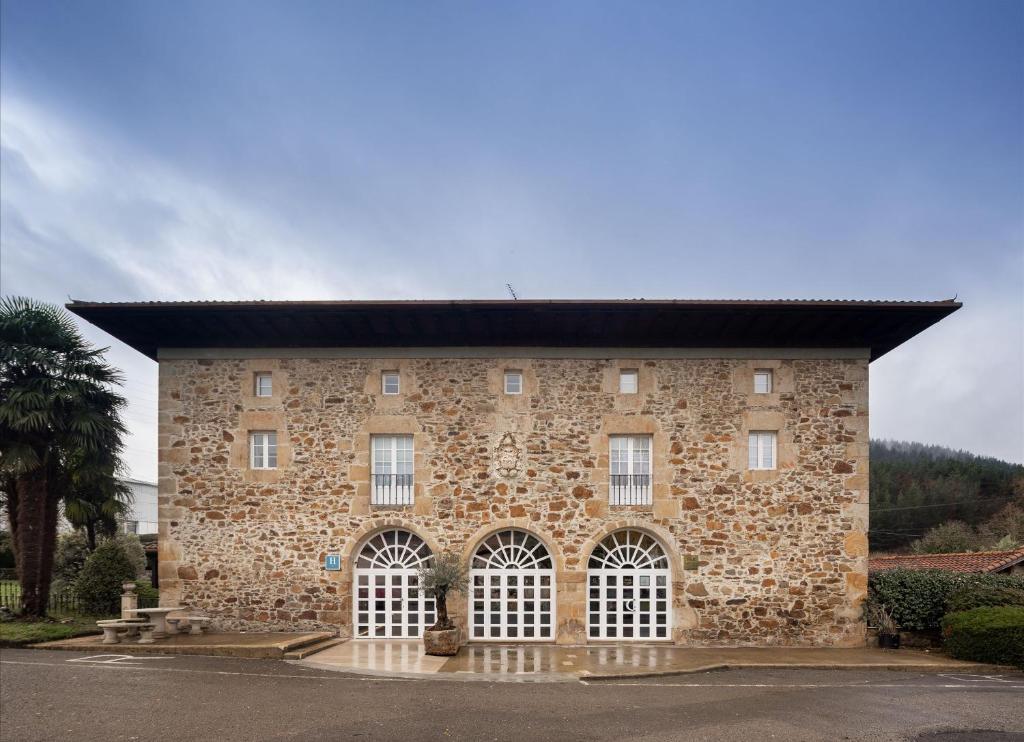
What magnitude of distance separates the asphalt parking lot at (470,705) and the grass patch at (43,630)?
5.03 feet

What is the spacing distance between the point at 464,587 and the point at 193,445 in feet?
21.9

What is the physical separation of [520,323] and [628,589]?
19.9ft

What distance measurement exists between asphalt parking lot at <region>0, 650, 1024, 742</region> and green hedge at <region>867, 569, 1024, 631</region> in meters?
2.56

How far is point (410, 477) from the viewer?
15656mm

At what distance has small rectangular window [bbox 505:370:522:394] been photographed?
1584 centimetres

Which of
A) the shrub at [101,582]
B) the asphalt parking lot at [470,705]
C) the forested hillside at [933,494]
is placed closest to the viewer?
the asphalt parking lot at [470,705]

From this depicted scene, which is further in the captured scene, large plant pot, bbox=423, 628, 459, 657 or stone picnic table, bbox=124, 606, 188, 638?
stone picnic table, bbox=124, 606, 188, 638

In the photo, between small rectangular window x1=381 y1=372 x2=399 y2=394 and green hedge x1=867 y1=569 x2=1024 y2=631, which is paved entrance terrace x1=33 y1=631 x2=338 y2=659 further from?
green hedge x1=867 y1=569 x2=1024 y2=631

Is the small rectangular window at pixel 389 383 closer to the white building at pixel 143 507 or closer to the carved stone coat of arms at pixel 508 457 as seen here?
the carved stone coat of arms at pixel 508 457

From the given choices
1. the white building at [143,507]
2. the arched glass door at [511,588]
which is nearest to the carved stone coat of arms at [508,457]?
the arched glass door at [511,588]

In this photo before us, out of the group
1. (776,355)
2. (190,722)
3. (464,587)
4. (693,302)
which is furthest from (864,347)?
(190,722)

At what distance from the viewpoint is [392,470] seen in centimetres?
1570

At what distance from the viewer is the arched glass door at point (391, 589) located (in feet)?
50.7

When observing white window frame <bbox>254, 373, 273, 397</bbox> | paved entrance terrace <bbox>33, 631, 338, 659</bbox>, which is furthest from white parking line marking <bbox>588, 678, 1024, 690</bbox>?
white window frame <bbox>254, 373, 273, 397</bbox>
